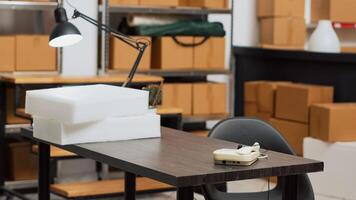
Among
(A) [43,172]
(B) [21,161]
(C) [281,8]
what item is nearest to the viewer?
(A) [43,172]

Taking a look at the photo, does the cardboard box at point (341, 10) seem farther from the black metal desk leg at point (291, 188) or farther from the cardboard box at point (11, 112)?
the black metal desk leg at point (291, 188)

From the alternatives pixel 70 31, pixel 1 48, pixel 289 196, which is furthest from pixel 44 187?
pixel 1 48

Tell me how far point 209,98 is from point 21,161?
1.54 metres

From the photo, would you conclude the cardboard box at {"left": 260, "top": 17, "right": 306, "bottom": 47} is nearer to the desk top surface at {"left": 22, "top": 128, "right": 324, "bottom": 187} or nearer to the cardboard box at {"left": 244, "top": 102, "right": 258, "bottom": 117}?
the cardboard box at {"left": 244, "top": 102, "right": 258, "bottom": 117}

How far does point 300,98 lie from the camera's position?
5.48 metres

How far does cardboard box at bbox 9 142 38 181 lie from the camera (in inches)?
206

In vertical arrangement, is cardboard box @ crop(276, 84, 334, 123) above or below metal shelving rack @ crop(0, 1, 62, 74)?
below

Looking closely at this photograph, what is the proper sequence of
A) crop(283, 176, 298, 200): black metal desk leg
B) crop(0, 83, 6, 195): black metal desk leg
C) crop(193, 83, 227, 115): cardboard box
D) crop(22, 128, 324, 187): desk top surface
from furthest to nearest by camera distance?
crop(193, 83, 227, 115): cardboard box
crop(0, 83, 6, 195): black metal desk leg
crop(283, 176, 298, 200): black metal desk leg
crop(22, 128, 324, 187): desk top surface

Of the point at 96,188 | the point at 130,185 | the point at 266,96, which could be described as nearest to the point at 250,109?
the point at 266,96

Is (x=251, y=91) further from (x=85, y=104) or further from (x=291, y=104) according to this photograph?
(x=85, y=104)

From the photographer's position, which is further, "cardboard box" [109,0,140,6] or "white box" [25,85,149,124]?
"cardboard box" [109,0,140,6]

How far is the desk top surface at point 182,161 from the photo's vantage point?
92.8 inches

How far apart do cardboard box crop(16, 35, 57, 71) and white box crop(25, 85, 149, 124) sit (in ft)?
6.66

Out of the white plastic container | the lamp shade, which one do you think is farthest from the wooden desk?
the white plastic container
